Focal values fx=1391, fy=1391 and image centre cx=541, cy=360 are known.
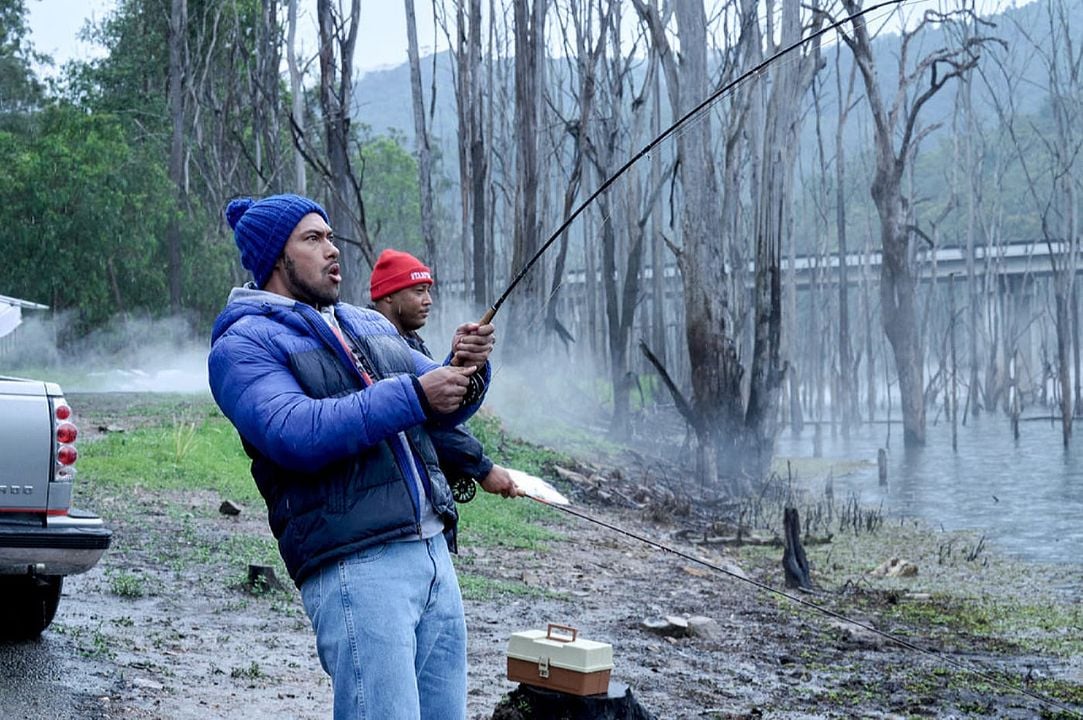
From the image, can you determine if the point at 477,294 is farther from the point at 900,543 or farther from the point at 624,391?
the point at 900,543

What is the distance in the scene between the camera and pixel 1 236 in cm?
2828

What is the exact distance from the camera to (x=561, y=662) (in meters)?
4.89

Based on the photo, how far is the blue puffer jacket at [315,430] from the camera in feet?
9.37

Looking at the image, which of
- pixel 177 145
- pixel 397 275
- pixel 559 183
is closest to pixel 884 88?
pixel 559 183

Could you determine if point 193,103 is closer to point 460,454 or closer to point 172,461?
point 172,461

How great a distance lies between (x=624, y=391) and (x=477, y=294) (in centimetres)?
330

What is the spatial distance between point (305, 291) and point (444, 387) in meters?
0.47

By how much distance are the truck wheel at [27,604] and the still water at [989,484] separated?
10205mm

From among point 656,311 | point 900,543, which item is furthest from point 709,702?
point 656,311

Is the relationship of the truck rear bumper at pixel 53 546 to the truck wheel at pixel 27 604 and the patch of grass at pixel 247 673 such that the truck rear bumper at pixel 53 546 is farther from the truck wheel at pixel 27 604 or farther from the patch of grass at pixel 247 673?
the patch of grass at pixel 247 673

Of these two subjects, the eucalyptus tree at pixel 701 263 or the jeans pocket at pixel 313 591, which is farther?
the eucalyptus tree at pixel 701 263

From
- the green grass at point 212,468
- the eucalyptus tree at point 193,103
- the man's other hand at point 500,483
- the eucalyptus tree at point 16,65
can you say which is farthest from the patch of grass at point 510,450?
the eucalyptus tree at point 16,65

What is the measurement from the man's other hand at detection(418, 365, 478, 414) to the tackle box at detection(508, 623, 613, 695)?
2.00m

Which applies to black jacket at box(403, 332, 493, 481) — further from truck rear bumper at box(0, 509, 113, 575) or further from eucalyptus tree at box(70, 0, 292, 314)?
eucalyptus tree at box(70, 0, 292, 314)
